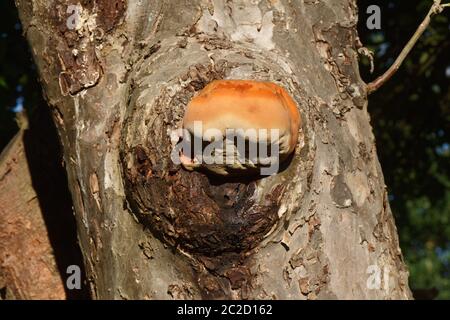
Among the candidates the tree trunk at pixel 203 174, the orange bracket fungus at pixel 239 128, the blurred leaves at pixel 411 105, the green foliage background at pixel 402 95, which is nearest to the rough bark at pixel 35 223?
the tree trunk at pixel 203 174

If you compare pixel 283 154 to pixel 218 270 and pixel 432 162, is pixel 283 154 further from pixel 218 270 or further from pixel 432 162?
pixel 432 162

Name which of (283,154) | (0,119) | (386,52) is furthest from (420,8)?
(283,154)

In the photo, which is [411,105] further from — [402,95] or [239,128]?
[239,128]

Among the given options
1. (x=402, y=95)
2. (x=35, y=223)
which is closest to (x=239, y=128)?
(x=35, y=223)

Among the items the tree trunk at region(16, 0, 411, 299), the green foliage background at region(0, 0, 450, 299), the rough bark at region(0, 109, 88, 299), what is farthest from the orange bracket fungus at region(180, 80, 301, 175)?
the green foliage background at region(0, 0, 450, 299)

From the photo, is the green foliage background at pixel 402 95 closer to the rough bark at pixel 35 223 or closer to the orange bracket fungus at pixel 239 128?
the rough bark at pixel 35 223

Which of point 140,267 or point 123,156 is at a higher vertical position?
point 123,156
